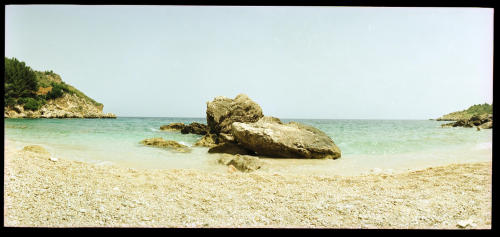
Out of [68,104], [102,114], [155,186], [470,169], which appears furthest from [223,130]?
[102,114]

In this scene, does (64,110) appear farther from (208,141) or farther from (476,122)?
(476,122)

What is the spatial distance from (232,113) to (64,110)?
130ft

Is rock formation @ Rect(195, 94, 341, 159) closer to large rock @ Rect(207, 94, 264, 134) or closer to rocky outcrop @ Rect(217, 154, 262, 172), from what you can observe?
rocky outcrop @ Rect(217, 154, 262, 172)

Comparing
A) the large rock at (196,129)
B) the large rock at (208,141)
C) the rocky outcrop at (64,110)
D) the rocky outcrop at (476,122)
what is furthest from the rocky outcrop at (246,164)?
the rocky outcrop at (64,110)

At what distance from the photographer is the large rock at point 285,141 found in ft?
30.7

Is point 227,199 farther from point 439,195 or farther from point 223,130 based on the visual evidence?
point 223,130

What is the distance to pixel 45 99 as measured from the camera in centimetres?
3394

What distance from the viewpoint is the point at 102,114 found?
56219mm

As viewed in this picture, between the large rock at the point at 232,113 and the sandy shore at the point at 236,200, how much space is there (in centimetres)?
988

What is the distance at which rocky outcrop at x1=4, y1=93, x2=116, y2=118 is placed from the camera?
25.7 meters

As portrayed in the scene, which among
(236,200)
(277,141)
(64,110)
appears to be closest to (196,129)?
(277,141)

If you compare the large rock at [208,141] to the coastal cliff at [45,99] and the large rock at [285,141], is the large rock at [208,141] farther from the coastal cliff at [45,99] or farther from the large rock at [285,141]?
the coastal cliff at [45,99]

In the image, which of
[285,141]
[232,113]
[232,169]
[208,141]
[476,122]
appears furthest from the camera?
[476,122]

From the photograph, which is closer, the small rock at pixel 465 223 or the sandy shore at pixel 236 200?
the small rock at pixel 465 223
